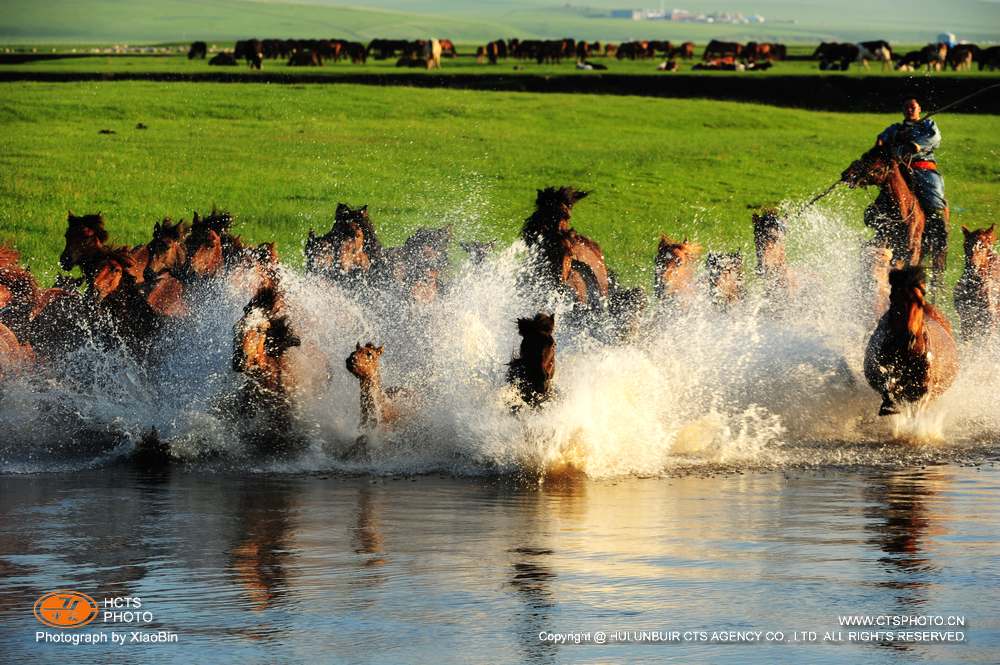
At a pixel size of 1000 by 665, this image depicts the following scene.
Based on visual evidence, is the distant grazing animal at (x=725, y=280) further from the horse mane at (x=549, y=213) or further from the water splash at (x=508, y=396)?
the horse mane at (x=549, y=213)

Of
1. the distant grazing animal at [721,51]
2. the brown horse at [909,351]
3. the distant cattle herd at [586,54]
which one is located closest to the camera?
the brown horse at [909,351]

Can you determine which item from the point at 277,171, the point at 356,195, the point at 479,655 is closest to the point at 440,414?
the point at 479,655

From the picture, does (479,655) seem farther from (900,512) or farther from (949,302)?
(949,302)

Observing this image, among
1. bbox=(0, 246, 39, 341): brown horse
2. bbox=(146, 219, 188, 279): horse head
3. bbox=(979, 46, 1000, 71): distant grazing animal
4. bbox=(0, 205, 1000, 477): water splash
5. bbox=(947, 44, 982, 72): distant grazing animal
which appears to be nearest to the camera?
bbox=(0, 205, 1000, 477): water splash

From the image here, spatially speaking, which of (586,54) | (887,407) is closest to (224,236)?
(887,407)

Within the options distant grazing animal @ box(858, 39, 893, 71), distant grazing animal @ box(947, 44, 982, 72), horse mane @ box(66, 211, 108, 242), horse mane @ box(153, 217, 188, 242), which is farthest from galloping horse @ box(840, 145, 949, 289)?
distant grazing animal @ box(947, 44, 982, 72)

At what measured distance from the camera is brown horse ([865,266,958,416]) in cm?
1277

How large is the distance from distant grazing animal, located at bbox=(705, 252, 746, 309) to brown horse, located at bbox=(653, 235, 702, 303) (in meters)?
0.20

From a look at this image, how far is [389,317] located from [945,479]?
17.2 feet

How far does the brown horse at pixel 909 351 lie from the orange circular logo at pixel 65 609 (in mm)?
6993

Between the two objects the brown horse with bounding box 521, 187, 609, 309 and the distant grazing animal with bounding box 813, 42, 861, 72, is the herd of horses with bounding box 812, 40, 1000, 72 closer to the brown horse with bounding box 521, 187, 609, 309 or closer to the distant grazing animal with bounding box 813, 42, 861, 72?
the distant grazing animal with bounding box 813, 42, 861, 72

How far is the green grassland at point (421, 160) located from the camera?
2464cm

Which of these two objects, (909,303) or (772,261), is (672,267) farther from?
(909,303)

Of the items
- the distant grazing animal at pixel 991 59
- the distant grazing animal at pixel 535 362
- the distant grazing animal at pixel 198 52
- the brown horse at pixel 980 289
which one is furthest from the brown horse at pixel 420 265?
the distant grazing animal at pixel 198 52
